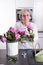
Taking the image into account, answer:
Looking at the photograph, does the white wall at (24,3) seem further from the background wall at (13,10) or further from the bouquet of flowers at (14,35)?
the bouquet of flowers at (14,35)

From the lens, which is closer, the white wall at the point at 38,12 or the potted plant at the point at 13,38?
the potted plant at the point at 13,38

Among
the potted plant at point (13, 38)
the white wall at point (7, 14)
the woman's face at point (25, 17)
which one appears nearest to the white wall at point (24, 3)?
the white wall at point (7, 14)

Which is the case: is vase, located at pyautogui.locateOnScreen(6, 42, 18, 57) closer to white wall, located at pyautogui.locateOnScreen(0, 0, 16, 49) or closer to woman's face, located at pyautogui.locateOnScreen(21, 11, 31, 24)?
woman's face, located at pyautogui.locateOnScreen(21, 11, 31, 24)

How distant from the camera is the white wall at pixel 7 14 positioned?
4.32m

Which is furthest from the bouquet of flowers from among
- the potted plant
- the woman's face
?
the woman's face

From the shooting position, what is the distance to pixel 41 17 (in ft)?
14.6

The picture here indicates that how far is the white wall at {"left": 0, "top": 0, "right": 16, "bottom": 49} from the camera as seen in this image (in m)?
4.32

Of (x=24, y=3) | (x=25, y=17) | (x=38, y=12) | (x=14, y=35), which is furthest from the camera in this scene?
(x=38, y=12)

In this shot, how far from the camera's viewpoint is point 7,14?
14.3ft

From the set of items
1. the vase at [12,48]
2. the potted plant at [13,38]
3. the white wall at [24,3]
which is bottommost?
the vase at [12,48]

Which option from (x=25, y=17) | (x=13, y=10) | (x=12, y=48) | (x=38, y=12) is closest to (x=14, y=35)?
(x=12, y=48)

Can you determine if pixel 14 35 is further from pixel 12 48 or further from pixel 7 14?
pixel 7 14

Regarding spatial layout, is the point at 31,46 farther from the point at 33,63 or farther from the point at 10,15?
the point at 10,15

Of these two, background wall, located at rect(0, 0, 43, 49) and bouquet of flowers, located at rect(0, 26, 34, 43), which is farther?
background wall, located at rect(0, 0, 43, 49)
